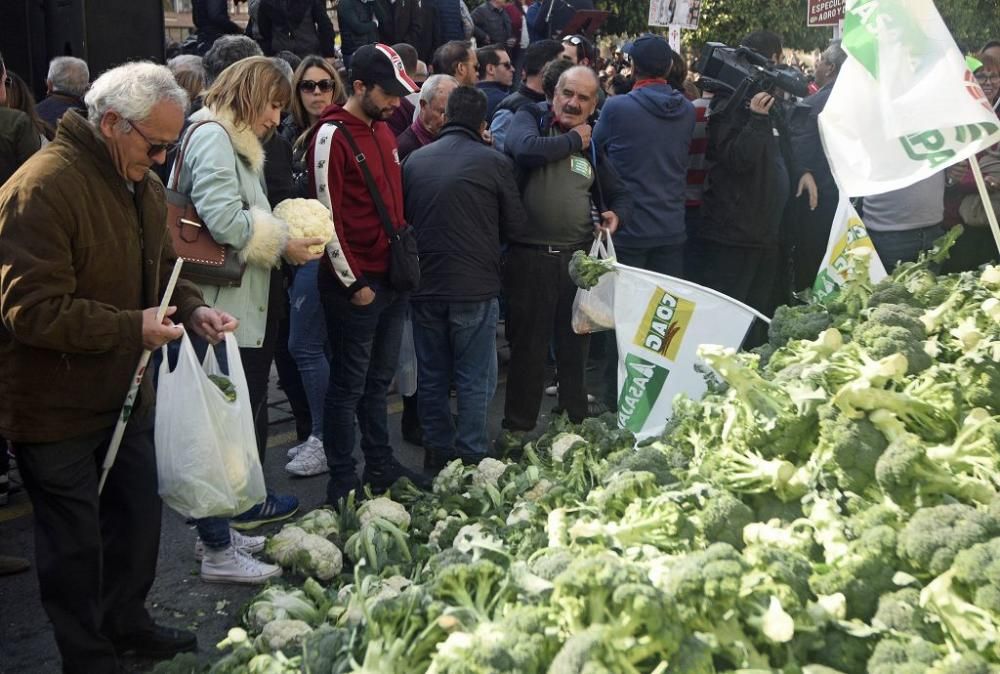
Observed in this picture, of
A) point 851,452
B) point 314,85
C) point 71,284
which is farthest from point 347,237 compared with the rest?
point 851,452

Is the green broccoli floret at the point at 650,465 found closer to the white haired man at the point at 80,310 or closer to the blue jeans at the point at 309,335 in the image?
the white haired man at the point at 80,310

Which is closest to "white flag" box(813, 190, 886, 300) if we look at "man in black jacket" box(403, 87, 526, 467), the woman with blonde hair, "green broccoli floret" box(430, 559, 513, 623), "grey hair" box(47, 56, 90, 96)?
"man in black jacket" box(403, 87, 526, 467)

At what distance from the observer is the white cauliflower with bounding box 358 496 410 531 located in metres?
4.89

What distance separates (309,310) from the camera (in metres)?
5.92

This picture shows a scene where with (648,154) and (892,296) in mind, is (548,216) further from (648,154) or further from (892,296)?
(892,296)

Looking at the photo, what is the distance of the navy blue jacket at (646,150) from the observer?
7.02 meters

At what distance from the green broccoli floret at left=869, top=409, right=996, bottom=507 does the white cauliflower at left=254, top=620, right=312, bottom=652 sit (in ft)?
5.65

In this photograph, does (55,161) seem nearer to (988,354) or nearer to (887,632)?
(887,632)

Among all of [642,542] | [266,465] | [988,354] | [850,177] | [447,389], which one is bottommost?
[266,465]

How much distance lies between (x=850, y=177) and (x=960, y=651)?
7.66ft

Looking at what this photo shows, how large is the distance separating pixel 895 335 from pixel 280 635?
222 cm

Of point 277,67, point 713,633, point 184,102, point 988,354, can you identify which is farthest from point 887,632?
point 277,67

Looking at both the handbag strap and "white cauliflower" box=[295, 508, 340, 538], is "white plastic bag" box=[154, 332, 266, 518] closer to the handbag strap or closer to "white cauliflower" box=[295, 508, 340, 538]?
"white cauliflower" box=[295, 508, 340, 538]

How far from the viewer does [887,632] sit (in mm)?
2557
